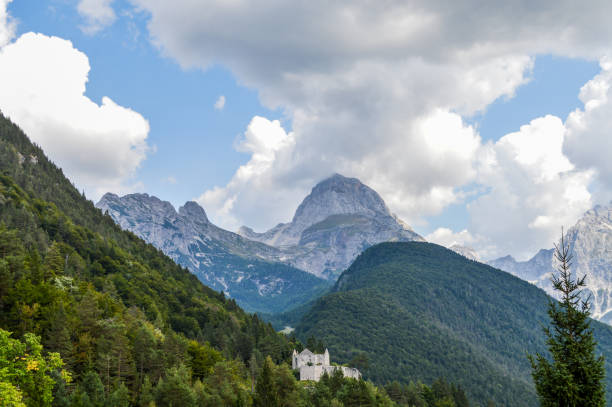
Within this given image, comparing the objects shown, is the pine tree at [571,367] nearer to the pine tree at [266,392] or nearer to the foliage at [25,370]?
the foliage at [25,370]

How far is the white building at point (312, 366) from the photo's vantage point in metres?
152

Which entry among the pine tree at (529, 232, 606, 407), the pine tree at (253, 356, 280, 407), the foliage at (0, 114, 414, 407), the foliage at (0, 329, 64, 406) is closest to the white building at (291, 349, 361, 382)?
the foliage at (0, 114, 414, 407)

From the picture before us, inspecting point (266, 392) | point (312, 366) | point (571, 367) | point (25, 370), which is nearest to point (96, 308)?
point (266, 392)

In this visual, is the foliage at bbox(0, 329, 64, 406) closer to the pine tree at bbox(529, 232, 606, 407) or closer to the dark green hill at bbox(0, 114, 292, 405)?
the dark green hill at bbox(0, 114, 292, 405)

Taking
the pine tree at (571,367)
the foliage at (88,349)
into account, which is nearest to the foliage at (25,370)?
the foliage at (88,349)

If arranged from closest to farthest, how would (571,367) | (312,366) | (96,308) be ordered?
(571,367)
(96,308)
(312,366)

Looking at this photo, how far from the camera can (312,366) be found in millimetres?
153500

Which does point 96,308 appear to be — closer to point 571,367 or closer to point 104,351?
point 104,351

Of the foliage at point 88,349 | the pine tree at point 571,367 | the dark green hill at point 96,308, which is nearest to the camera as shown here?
the pine tree at point 571,367

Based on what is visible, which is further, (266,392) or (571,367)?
(266,392)

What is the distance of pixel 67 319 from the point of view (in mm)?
84500

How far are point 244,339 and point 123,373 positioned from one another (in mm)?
82384

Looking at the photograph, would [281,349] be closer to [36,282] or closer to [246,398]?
[246,398]

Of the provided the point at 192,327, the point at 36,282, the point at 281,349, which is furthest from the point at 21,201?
the point at 281,349
